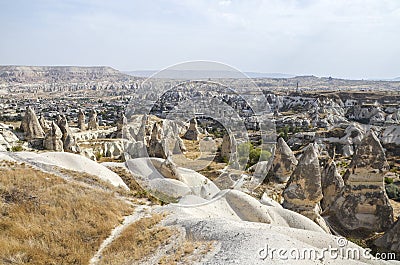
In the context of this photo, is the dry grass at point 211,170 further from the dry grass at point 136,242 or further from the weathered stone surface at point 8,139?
the weathered stone surface at point 8,139

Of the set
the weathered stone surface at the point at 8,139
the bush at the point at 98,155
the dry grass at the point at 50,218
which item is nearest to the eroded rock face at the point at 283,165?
the dry grass at the point at 50,218

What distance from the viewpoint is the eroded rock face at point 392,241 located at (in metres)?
9.72

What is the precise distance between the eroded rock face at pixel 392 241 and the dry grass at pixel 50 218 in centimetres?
787

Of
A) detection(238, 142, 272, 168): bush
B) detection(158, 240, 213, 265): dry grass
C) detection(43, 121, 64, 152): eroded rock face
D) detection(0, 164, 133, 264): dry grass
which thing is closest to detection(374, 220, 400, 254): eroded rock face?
detection(238, 142, 272, 168): bush

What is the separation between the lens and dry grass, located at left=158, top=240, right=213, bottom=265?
6602 mm

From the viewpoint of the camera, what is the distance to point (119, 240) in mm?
8062

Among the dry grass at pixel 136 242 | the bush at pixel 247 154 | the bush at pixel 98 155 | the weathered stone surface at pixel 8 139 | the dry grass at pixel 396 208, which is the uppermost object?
the bush at pixel 247 154

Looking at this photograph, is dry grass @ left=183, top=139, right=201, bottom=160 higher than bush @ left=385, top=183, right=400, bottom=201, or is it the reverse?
dry grass @ left=183, top=139, right=201, bottom=160

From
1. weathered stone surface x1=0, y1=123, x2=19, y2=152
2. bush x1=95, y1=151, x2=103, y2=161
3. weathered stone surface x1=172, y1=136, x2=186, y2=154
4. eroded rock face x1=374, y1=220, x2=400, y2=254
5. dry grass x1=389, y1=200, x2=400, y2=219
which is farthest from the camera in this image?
bush x1=95, y1=151, x2=103, y2=161

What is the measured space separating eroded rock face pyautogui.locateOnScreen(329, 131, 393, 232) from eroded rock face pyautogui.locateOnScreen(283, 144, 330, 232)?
126 centimetres

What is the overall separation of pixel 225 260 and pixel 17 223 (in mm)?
5237

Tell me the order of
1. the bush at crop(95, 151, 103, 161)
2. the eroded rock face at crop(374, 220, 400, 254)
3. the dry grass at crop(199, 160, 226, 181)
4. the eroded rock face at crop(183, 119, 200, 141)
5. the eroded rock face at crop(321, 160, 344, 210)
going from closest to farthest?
the eroded rock face at crop(374, 220, 400, 254) → the dry grass at crop(199, 160, 226, 181) → the eroded rock face at crop(321, 160, 344, 210) → the bush at crop(95, 151, 103, 161) → the eroded rock face at crop(183, 119, 200, 141)

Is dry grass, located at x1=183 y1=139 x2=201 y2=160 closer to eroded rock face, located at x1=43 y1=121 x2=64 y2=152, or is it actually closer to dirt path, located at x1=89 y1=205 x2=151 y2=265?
dirt path, located at x1=89 y1=205 x2=151 y2=265

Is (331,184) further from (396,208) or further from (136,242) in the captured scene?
(136,242)
